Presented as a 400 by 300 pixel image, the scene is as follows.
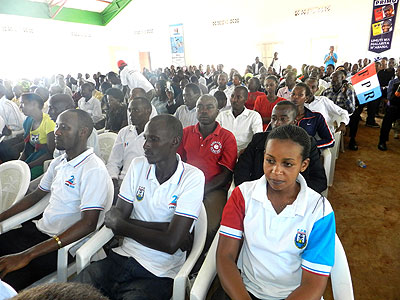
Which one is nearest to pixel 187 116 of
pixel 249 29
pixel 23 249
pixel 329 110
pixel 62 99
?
pixel 62 99

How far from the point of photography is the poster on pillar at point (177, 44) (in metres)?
14.6

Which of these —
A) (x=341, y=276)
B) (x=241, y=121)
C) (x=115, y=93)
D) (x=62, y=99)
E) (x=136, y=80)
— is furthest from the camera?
(x=136, y=80)

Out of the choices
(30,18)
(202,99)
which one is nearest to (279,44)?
(202,99)

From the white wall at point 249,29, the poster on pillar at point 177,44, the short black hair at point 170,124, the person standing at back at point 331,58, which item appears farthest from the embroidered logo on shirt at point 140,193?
the poster on pillar at point 177,44

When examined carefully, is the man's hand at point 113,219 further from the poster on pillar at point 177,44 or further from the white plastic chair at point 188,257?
the poster on pillar at point 177,44

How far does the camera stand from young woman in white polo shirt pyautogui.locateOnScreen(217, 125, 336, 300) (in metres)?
1.09

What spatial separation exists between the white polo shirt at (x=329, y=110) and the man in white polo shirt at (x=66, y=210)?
2.82 meters

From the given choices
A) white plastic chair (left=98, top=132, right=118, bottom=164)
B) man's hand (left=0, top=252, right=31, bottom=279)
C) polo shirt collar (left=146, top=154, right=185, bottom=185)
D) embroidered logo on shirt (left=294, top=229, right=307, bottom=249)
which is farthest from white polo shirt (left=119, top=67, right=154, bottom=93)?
embroidered logo on shirt (left=294, top=229, right=307, bottom=249)

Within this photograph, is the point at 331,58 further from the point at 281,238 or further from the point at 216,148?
the point at 281,238

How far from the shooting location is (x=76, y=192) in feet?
5.43

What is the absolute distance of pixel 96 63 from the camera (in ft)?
53.3

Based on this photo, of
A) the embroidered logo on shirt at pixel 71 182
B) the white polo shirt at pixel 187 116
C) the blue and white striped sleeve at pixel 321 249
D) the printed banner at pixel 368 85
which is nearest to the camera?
the blue and white striped sleeve at pixel 321 249

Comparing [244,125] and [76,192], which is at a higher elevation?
[244,125]

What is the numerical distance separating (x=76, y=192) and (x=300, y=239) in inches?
52.6
